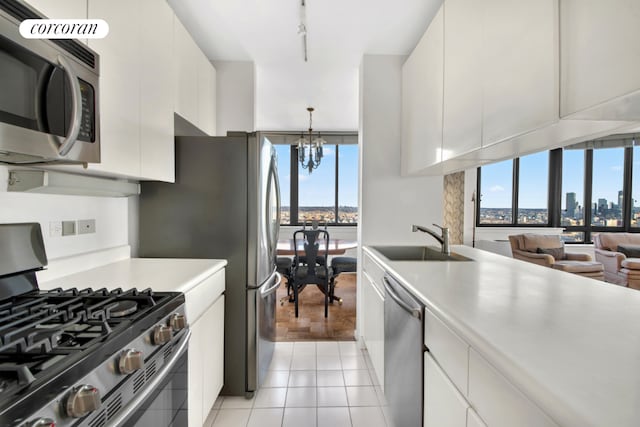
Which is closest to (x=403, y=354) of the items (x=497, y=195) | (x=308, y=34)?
(x=308, y=34)

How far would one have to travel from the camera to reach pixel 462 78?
5.39ft

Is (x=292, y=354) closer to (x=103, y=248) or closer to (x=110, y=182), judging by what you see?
(x=103, y=248)

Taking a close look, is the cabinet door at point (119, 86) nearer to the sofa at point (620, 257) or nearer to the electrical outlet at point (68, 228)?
the electrical outlet at point (68, 228)

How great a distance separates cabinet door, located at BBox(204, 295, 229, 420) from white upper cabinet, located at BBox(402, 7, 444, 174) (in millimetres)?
A: 1628

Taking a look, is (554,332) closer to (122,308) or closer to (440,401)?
(440,401)

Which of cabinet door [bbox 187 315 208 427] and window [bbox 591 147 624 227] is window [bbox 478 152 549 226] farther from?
cabinet door [bbox 187 315 208 427]

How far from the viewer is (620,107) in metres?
0.87

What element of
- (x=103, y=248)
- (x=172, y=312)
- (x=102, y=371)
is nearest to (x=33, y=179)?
(x=103, y=248)

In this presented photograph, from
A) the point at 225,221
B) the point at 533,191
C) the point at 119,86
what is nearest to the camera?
the point at 119,86

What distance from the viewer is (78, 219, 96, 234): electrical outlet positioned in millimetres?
1563

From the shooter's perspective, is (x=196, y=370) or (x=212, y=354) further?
(x=212, y=354)

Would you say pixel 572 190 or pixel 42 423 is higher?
pixel 572 190

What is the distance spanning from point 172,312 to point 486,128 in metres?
1.51

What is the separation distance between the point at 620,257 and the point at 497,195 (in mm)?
2055
